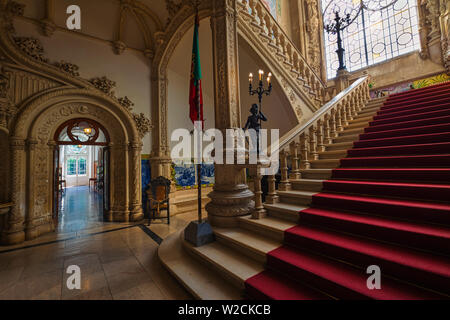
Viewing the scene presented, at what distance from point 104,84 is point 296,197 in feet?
17.3

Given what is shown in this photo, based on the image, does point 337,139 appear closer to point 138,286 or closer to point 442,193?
point 442,193

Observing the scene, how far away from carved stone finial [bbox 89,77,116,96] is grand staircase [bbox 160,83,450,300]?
4537 millimetres

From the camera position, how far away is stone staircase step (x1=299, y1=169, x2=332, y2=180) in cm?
314

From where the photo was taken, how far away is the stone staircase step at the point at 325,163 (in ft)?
11.0

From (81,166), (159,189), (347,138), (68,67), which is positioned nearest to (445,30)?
(347,138)

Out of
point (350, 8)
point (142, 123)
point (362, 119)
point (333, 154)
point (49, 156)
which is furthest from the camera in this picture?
point (350, 8)

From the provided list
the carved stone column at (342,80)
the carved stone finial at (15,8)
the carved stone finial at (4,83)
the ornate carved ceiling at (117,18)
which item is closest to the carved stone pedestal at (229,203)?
the carved stone finial at (4,83)

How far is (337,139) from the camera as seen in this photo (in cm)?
414

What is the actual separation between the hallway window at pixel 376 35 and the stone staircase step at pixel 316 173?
8663 millimetres

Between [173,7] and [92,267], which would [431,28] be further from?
[92,267]

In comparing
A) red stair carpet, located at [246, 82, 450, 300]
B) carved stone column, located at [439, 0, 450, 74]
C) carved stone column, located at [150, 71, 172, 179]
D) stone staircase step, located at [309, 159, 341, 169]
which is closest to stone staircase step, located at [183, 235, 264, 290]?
red stair carpet, located at [246, 82, 450, 300]

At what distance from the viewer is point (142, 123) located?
5.40 meters

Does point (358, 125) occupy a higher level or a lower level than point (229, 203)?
higher

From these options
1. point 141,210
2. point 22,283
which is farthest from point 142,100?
point 22,283
